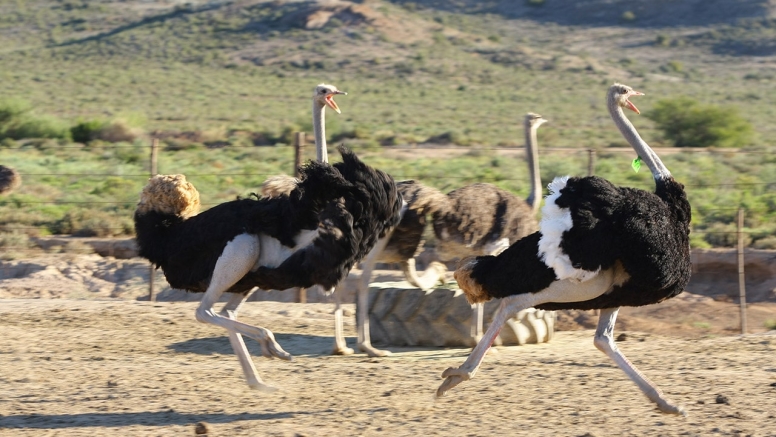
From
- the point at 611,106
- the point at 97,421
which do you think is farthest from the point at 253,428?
the point at 611,106

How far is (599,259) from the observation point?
17.6 feet

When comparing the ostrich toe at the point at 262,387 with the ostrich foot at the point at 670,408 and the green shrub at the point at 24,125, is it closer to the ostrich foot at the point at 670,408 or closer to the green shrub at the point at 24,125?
the ostrich foot at the point at 670,408

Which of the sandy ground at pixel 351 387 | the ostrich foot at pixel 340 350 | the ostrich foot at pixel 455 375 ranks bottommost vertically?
the ostrich foot at pixel 340 350

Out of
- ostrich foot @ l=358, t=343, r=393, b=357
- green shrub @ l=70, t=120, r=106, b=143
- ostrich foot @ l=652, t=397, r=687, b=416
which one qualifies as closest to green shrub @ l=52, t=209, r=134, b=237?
ostrich foot @ l=358, t=343, r=393, b=357

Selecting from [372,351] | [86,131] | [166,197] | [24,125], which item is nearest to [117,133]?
[86,131]

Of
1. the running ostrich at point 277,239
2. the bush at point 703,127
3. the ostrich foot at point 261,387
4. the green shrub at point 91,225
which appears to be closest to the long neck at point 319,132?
the running ostrich at point 277,239

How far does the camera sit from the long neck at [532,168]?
8.86 metres

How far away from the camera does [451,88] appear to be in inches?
1860

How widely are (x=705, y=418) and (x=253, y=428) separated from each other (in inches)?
86.5

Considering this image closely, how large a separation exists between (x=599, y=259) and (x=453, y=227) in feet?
8.89

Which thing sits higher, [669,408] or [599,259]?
[599,259]

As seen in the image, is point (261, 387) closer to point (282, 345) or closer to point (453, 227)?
point (282, 345)

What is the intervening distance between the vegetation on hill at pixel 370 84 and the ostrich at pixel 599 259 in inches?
420

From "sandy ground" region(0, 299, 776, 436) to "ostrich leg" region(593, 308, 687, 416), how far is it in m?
0.07
